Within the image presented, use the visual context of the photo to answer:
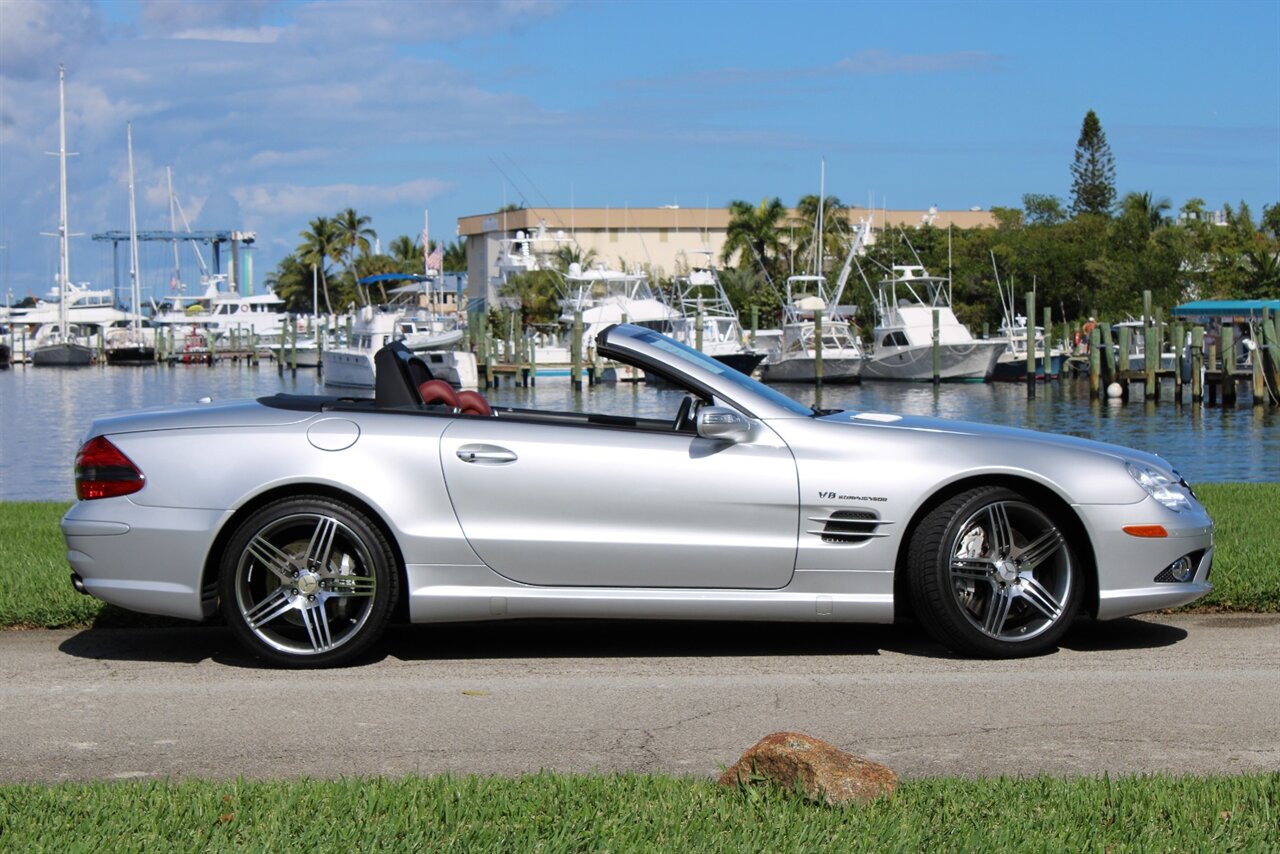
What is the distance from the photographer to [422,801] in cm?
435

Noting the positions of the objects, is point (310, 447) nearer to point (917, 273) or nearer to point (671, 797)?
point (671, 797)

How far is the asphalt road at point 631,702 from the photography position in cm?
504

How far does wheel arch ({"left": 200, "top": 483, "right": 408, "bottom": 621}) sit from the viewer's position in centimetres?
646

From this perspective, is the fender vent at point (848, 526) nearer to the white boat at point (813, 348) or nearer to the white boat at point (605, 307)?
the white boat at point (813, 348)

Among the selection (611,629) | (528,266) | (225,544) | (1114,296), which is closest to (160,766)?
(225,544)

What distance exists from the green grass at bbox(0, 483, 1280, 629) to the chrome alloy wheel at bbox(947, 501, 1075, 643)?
1.68 m

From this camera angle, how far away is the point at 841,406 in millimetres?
52406

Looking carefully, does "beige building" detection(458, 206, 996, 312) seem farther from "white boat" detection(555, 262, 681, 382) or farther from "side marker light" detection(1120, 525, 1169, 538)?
"side marker light" detection(1120, 525, 1169, 538)

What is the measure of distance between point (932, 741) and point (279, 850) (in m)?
2.32

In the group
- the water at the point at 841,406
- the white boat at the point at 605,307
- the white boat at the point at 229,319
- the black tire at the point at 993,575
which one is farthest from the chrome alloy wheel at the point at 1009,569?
the white boat at the point at 229,319

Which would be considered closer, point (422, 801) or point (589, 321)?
point (422, 801)

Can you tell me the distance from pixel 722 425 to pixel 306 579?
186cm

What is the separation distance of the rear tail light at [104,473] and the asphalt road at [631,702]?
2.50 ft

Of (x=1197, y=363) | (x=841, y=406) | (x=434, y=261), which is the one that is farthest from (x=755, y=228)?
(x=1197, y=363)
